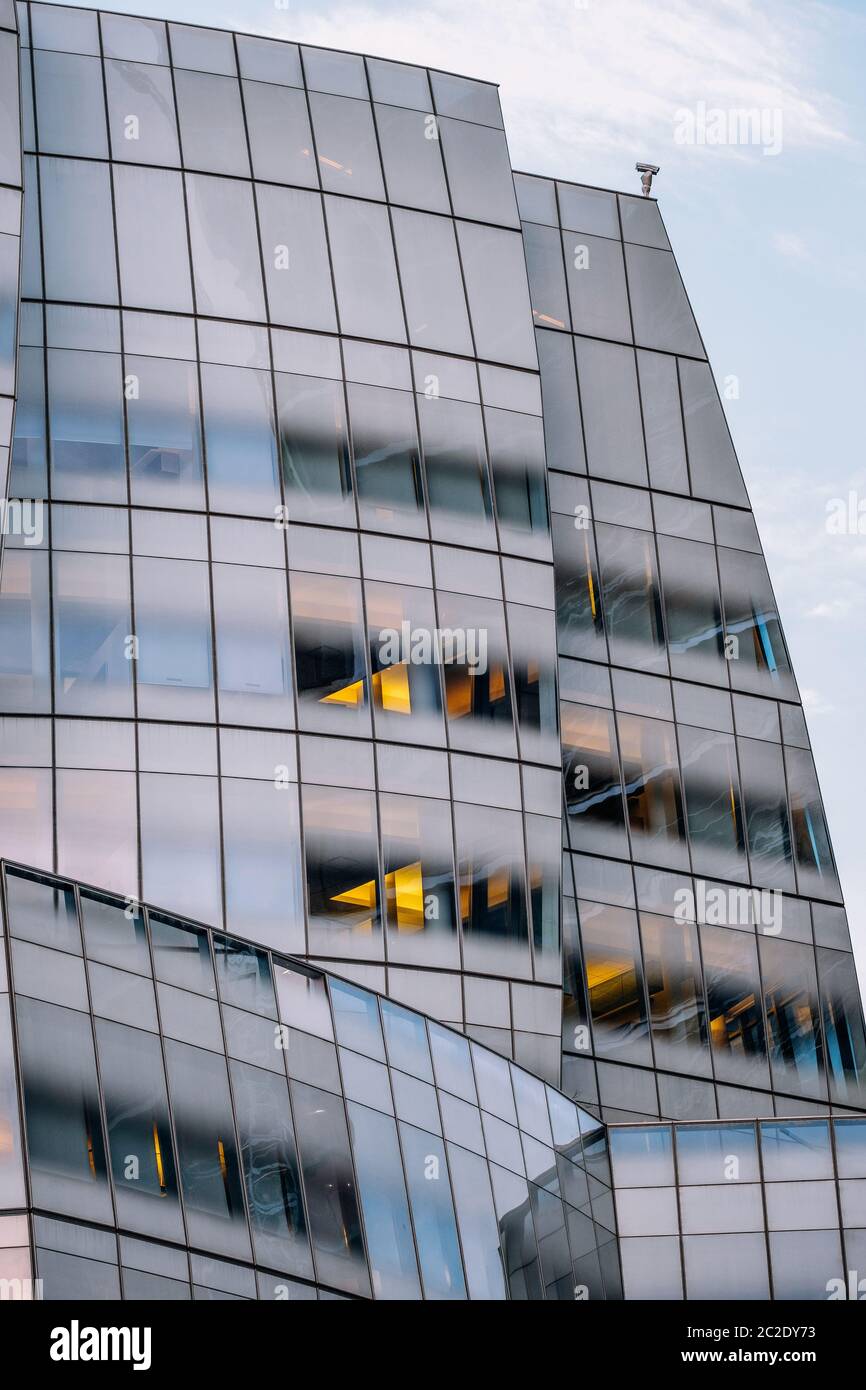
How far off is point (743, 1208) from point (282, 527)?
53.4 feet

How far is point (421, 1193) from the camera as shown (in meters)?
31.3

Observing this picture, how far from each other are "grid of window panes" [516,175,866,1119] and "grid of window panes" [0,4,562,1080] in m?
4.00

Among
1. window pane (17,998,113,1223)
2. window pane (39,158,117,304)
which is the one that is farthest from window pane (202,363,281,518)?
window pane (17,998,113,1223)

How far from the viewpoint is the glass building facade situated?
3142 centimetres

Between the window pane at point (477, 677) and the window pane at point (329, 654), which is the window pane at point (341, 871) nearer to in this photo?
the window pane at point (329, 654)

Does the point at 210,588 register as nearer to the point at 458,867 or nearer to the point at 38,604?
the point at 38,604

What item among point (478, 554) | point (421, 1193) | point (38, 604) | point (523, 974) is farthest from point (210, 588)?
point (421, 1193)

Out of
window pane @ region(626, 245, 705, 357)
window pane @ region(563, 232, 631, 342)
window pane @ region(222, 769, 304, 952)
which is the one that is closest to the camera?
window pane @ region(222, 769, 304, 952)

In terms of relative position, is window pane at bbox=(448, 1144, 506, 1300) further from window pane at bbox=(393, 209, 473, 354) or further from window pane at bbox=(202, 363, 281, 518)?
window pane at bbox=(393, 209, 473, 354)

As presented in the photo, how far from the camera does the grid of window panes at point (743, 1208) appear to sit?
36250mm

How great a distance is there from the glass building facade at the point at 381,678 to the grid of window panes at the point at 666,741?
0.10m

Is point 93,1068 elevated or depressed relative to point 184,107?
depressed

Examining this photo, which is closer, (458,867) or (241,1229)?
(241,1229)
